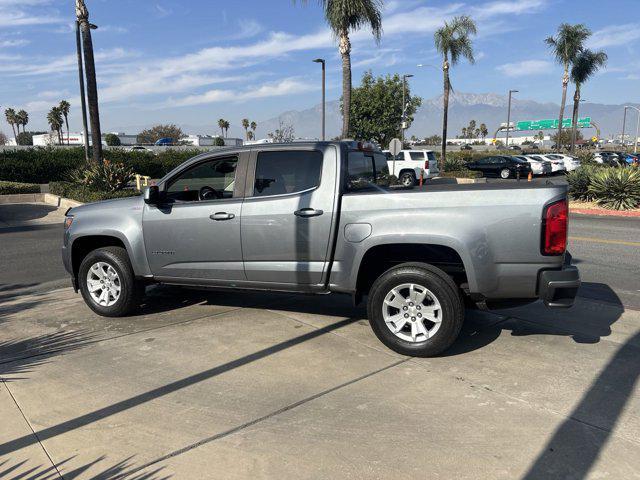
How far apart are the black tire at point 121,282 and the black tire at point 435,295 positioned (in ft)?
8.68

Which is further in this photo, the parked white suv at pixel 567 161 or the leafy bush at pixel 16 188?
the parked white suv at pixel 567 161

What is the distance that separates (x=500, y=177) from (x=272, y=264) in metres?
31.6

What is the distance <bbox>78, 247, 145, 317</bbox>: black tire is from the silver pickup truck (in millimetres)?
13

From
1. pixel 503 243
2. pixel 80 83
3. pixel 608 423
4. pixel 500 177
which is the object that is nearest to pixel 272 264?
pixel 503 243

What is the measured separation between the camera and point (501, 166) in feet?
110

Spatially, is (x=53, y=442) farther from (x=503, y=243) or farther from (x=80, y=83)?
(x=80, y=83)

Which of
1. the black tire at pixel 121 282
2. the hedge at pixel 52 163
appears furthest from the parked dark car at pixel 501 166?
the black tire at pixel 121 282

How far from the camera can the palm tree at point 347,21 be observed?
23.7 m

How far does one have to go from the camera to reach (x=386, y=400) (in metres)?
3.67

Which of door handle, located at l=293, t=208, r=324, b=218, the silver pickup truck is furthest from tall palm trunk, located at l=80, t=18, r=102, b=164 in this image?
door handle, located at l=293, t=208, r=324, b=218

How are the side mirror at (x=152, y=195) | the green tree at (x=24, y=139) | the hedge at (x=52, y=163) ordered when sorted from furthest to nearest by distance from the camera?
1. the green tree at (x=24, y=139)
2. the hedge at (x=52, y=163)
3. the side mirror at (x=152, y=195)

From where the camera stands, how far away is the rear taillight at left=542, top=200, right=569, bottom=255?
3.96 m

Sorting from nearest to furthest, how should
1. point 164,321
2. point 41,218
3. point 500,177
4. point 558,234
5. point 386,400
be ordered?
point 386,400 < point 558,234 < point 164,321 < point 41,218 < point 500,177

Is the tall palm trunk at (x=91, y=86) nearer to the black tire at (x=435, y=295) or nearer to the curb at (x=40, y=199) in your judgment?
the curb at (x=40, y=199)
